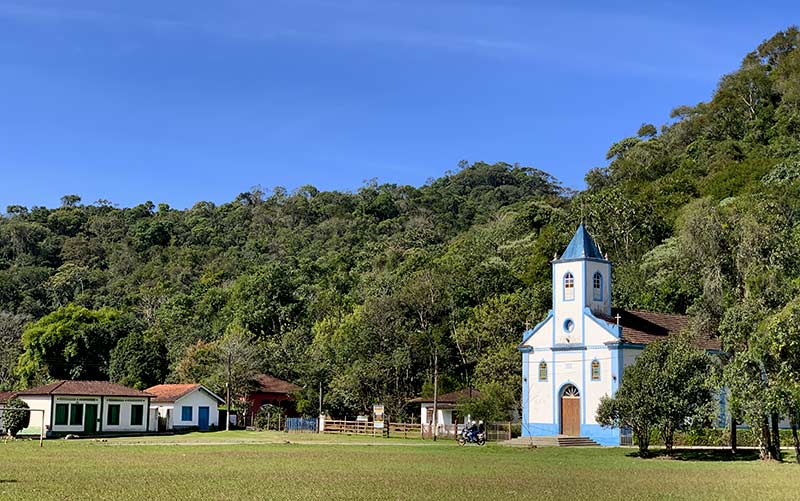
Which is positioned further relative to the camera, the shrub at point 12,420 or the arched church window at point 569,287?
the shrub at point 12,420

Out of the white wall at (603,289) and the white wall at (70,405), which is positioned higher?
the white wall at (603,289)

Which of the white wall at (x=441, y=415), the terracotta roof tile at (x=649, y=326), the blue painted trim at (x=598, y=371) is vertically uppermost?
the terracotta roof tile at (x=649, y=326)

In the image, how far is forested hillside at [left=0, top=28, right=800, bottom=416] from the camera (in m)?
53.5

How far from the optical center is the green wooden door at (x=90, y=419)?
5719 cm

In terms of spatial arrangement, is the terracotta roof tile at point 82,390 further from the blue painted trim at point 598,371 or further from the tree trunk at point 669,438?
the tree trunk at point 669,438

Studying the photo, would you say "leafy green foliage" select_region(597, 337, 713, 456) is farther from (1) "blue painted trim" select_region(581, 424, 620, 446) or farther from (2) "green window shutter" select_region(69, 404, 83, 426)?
(2) "green window shutter" select_region(69, 404, 83, 426)

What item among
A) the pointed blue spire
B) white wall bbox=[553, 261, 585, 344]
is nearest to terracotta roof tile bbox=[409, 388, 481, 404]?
white wall bbox=[553, 261, 585, 344]

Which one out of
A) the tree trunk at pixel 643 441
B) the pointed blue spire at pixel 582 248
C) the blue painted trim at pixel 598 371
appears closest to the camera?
the tree trunk at pixel 643 441

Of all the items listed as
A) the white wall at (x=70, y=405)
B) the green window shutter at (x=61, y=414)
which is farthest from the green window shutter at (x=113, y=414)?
the green window shutter at (x=61, y=414)

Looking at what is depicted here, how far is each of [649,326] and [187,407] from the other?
2991 cm

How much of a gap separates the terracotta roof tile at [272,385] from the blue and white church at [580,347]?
2198cm

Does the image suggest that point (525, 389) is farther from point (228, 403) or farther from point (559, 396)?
point (228, 403)

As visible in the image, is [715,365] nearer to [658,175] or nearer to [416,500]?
[416,500]

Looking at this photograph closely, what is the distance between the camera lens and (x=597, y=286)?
50.4 m
